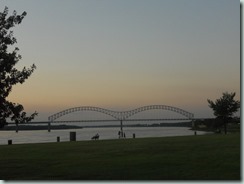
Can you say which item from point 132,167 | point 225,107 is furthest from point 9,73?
point 225,107

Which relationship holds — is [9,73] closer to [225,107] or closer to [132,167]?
[132,167]

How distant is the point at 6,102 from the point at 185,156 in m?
6.34

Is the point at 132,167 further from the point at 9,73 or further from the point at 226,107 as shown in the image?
the point at 226,107

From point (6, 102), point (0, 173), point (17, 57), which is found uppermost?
point (17, 57)

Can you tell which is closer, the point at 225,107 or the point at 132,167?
the point at 132,167

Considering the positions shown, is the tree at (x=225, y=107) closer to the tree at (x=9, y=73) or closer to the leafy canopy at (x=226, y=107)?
the leafy canopy at (x=226, y=107)

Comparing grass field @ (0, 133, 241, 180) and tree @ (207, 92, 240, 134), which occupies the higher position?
tree @ (207, 92, 240, 134)

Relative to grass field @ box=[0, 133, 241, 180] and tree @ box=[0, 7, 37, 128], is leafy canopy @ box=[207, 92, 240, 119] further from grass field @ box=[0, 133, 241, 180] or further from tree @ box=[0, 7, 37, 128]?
tree @ box=[0, 7, 37, 128]

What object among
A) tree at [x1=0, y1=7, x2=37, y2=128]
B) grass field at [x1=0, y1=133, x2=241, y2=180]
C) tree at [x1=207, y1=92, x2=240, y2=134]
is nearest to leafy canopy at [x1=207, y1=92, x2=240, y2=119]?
tree at [x1=207, y1=92, x2=240, y2=134]

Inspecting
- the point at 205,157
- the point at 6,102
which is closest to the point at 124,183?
the point at 6,102

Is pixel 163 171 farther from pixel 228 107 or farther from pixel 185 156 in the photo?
pixel 228 107

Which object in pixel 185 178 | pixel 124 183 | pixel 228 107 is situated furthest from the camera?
pixel 228 107

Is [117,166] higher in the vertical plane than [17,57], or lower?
lower

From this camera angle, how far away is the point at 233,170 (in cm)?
1135
